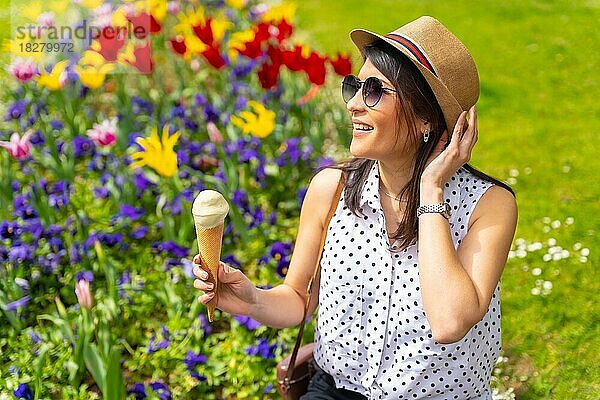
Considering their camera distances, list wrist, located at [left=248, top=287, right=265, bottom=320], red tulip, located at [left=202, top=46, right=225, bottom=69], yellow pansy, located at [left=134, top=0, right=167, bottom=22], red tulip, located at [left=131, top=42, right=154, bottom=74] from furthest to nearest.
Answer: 1. yellow pansy, located at [left=134, top=0, right=167, bottom=22]
2. red tulip, located at [left=131, top=42, right=154, bottom=74]
3. red tulip, located at [left=202, top=46, right=225, bottom=69]
4. wrist, located at [left=248, top=287, right=265, bottom=320]

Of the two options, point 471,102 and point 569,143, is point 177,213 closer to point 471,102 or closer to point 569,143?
point 471,102

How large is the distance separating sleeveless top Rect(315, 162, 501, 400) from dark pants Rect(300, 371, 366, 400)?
5 centimetres

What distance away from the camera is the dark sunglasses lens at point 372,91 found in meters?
2.30

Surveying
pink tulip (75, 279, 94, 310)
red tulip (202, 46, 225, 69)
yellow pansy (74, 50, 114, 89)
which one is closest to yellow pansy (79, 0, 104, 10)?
yellow pansy (74, 50, 114, 89)

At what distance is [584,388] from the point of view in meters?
3.17

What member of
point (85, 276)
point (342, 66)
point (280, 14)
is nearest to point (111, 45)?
point (280, 14)

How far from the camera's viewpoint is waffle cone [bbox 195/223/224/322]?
205 cm

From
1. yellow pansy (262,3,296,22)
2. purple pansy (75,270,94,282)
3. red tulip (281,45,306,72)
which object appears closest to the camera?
purple pansy (75,270,94,282)

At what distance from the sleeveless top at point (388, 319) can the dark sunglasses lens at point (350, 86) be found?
0.86 ft

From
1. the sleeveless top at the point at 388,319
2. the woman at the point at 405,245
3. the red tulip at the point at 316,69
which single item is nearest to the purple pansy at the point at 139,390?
the woman at the point at 405,245

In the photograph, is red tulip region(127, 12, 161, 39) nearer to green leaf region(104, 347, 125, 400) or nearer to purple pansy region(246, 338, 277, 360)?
purple pansy region(246, 338, 277, 360)

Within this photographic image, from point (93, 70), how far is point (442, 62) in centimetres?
302

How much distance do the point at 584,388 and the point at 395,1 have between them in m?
6.05

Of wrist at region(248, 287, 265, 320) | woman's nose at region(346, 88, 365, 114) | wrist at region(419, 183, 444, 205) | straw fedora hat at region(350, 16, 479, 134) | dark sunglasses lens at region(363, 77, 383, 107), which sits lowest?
wrist at region(248, 287, 265, 320)
